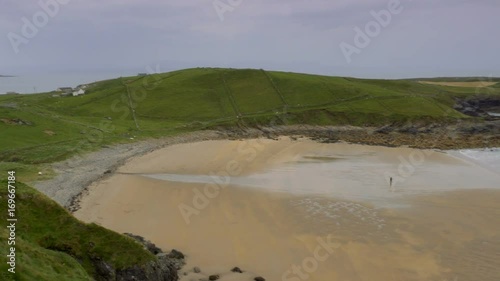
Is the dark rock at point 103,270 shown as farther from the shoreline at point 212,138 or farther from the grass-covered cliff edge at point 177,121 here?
the shoreline at point 212,138

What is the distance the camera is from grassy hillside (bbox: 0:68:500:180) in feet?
215

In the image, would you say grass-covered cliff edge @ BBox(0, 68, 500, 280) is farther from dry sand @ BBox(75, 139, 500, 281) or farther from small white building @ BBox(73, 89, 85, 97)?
dry sand @ BBox(75, 139, 500, 281)

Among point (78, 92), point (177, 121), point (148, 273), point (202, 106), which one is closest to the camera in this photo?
point (148, 273)

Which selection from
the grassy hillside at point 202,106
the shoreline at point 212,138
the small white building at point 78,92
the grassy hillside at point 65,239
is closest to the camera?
the grassy hillside at point 65,239

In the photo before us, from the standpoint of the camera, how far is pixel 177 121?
90.7 meters

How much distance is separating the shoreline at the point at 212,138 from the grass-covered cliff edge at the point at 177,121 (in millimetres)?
493

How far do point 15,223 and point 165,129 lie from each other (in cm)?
6040

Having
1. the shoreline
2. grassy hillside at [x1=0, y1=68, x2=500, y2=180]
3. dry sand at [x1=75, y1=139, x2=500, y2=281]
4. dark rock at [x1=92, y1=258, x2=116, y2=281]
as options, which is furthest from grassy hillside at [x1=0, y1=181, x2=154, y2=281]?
grassy hillside at [x1=0, y1=68, x2=500, y2=180]

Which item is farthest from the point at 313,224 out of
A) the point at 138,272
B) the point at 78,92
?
the point at 78,92

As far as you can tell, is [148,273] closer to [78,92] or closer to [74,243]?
[74,243]

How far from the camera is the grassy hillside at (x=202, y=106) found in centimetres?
6562

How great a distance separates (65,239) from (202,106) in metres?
83.6

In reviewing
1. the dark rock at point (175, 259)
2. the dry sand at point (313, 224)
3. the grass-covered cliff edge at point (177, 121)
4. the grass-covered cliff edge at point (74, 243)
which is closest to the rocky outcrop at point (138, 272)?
the grass-covered cliff edge at point (74, 243)

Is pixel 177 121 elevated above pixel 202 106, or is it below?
below
